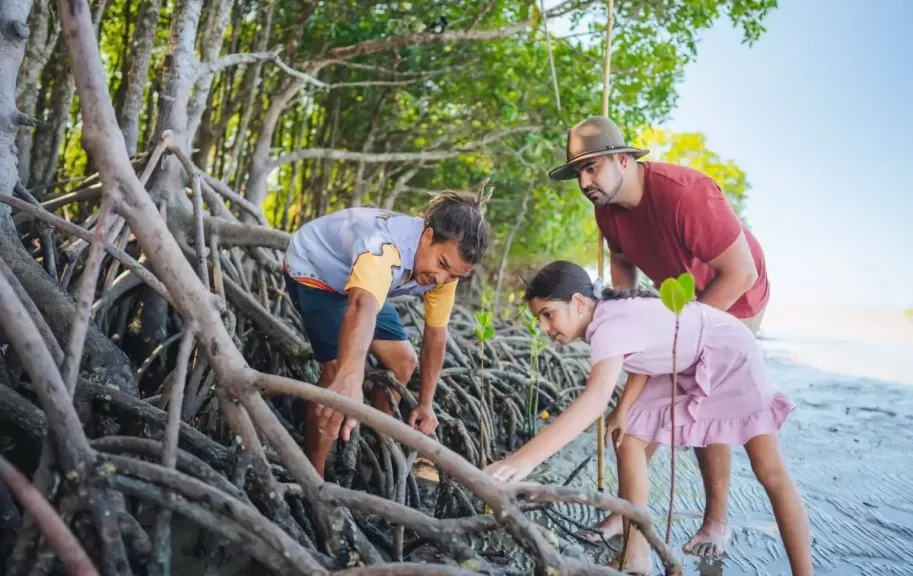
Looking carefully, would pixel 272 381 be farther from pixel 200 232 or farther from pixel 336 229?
pixel 200 232

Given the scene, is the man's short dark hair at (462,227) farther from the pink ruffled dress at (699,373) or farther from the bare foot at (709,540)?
the bare foot at (709,540)

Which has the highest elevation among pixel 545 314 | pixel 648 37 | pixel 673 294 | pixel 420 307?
pixel 648 37

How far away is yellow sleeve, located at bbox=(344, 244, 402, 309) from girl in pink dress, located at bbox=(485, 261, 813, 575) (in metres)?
0.46

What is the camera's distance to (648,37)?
260 inches

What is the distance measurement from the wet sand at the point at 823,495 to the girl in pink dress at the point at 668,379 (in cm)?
33

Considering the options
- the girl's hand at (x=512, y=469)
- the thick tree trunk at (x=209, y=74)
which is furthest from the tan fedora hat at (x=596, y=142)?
the thick tree trunk at (x=209, y=74)

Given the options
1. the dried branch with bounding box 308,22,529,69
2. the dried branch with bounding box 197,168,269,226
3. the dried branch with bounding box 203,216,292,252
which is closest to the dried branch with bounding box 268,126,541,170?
the dried branch with bounding box 308,22,529,69

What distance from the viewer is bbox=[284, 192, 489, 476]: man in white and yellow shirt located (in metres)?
1.79

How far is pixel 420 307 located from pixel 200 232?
190 centimetres

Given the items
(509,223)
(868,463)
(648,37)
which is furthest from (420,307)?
(509,223)

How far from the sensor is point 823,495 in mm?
3129

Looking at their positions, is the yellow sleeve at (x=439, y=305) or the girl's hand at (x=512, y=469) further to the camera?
the yellow sleeve at (x=439, y=305)

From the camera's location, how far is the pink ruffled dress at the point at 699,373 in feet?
6.66

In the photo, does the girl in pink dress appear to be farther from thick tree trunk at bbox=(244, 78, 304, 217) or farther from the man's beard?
thick tree trunk at bbox=(244, 78, 304, 217)
